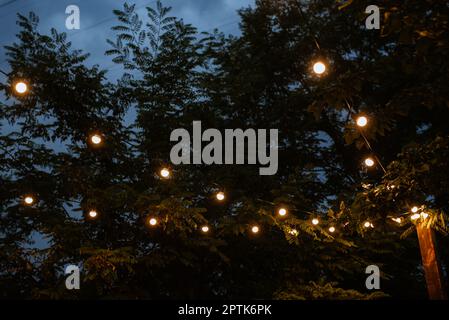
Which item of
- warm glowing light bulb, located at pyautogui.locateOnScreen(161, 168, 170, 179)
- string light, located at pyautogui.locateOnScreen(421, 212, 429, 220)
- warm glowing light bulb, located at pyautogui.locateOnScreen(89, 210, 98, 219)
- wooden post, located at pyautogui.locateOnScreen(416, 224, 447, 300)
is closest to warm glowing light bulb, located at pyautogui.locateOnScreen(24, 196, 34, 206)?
warm glowing light bulb, located at pyautogui.locateOnScreen(89, 210, 98, 219)

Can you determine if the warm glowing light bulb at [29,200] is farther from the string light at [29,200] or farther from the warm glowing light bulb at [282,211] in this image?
the warm glowing light bulb at [282,211]

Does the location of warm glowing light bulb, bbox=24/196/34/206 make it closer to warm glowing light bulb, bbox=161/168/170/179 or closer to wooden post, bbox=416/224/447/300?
warm glowing light bulb, bbox=161/168/170/179

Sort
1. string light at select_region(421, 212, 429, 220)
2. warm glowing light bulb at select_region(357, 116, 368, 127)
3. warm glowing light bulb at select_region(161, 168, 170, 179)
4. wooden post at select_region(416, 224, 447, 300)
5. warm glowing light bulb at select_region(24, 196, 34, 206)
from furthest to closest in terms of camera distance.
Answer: warm glowing light bulb at select_region(24, 196, 34, 206) → warm glowing light bulb at select_region(161, 168, 170, 179) → wooden post at select_region(416, 224, 447, 300) → string light at select_region(421, 212, 429, 220) → warm glowing light bulb at select_region(357, 116, 368, 127)

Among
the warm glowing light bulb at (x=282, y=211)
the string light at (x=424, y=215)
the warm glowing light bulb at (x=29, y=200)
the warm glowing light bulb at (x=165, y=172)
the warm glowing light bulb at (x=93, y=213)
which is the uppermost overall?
the warm glowing light bulb at (x=165, y=172)

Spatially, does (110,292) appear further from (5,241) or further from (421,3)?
(421,3)

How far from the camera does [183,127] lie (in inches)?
380

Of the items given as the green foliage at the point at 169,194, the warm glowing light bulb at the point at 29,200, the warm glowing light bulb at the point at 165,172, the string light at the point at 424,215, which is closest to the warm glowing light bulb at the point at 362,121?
the green foliage at the point at 169,194

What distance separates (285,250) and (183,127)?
3.57 meters

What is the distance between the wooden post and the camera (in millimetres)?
6512

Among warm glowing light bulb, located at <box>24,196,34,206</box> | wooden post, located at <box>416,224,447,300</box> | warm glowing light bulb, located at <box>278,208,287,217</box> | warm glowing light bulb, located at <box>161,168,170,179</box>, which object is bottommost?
wooden post, located at <box>416,224,447,300</box>

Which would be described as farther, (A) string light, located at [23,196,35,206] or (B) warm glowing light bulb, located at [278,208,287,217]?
(A) string light, located at [23,196,35,206]

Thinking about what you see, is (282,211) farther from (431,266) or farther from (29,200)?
(29,200)

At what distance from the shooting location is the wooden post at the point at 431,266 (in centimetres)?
651
